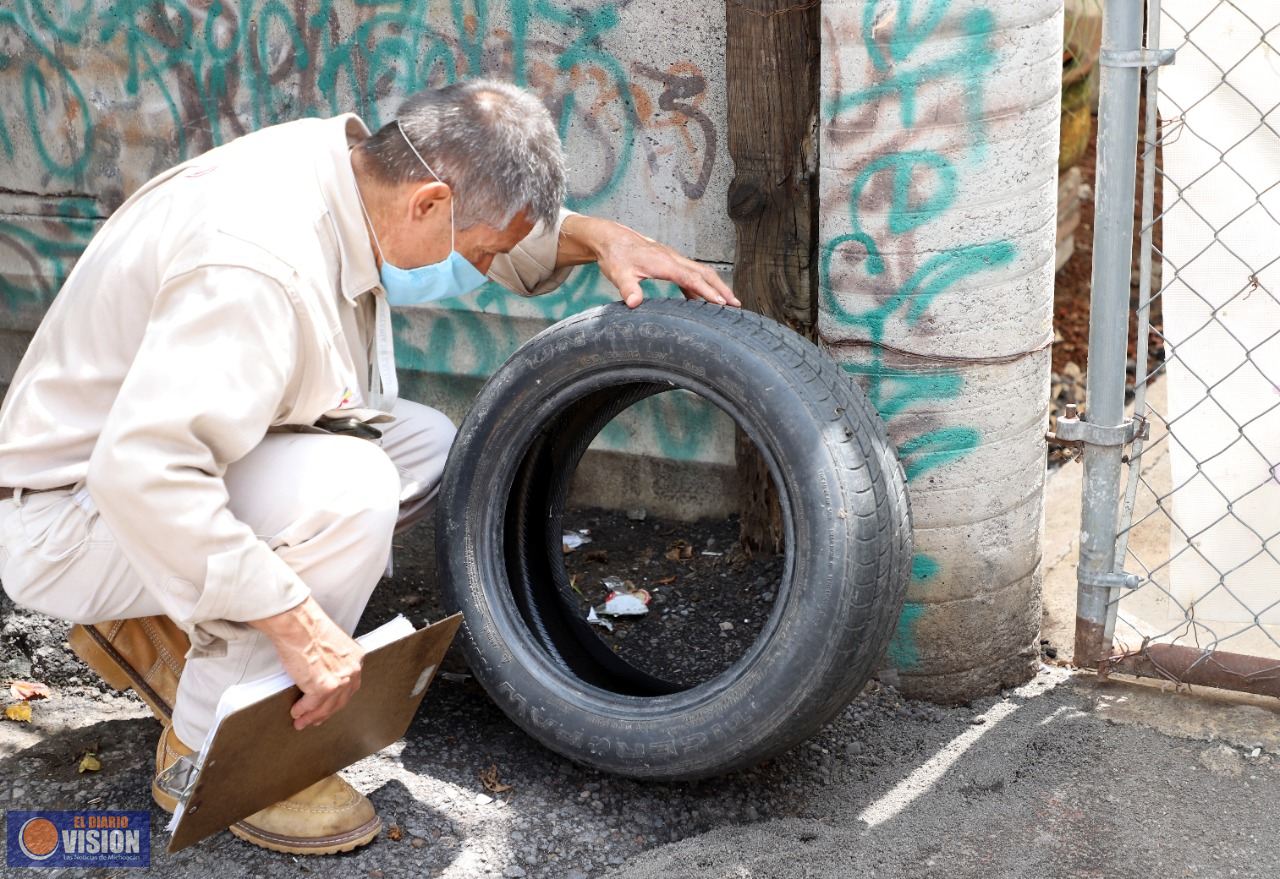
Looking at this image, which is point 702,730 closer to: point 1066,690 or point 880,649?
point 880,649

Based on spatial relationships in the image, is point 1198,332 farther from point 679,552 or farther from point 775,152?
point 679,552

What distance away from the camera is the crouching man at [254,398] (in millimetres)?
2340

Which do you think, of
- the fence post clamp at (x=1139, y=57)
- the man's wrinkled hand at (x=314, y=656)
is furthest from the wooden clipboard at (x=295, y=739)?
the fence post clamp at (x=1139, y=57)

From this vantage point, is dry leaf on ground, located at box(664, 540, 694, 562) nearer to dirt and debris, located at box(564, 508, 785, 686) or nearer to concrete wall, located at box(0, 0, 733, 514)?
dirt and debris, located at box(564, 508, 785, 686)

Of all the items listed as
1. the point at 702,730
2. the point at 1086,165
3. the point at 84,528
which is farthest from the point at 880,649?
the point at 1086,165

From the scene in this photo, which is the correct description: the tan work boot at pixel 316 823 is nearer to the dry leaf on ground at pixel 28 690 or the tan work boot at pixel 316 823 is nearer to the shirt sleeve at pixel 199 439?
the shirt sleeve at pixel 199 439

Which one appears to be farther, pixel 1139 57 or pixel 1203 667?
pixel 1203 667

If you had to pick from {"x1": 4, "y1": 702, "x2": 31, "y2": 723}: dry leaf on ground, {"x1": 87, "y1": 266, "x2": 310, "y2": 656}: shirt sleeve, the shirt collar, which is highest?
the shirt collar

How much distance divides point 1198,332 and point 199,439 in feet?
6.77

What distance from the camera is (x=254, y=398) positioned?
2375 millimetres

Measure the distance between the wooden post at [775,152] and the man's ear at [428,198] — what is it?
1.01 metres

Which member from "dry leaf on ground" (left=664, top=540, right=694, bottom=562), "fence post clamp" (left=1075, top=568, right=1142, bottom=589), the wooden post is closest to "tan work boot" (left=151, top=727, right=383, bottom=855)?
"dry leaf on ground" (left=664, top=540, right=694, bottom=562)

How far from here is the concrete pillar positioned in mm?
2814

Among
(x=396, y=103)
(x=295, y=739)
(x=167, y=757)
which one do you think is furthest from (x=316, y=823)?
(x=396, y=103)
